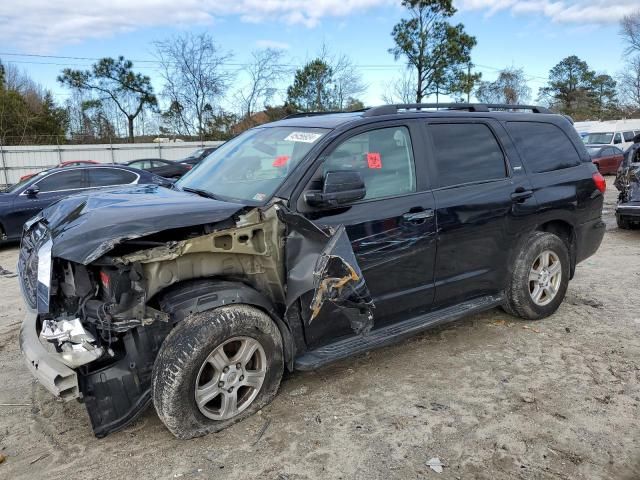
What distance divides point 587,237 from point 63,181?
8.76m

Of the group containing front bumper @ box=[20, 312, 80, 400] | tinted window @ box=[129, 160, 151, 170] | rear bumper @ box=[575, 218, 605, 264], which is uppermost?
tinted window @ box=[129, 160, 151, 170]

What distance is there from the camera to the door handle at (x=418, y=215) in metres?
3.64

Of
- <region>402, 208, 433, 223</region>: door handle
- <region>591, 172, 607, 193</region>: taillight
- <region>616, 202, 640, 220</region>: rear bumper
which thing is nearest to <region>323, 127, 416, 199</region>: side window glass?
<region>402, 208, 433, 223</region>: door handle

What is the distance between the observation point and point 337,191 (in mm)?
3174

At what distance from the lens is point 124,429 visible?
3150mm

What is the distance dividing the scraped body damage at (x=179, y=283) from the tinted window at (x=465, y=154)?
1260mm

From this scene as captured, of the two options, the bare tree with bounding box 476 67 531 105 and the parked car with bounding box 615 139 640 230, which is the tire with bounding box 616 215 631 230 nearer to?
the parked car with bounding box 615 139 640 230

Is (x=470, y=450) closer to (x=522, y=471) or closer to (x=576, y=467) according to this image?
(x=522, y=471)

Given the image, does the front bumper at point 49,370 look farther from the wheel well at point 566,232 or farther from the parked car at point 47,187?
the parked car at point 47,187

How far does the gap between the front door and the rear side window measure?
1.31m

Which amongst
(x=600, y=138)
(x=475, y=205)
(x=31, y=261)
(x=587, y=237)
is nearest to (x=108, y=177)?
(x=31, y=261)

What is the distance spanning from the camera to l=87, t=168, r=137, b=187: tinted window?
9.84m

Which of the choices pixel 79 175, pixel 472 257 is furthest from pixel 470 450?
pixel 79 175

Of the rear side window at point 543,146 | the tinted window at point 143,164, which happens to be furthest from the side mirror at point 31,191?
the tinted window at point 143,164
